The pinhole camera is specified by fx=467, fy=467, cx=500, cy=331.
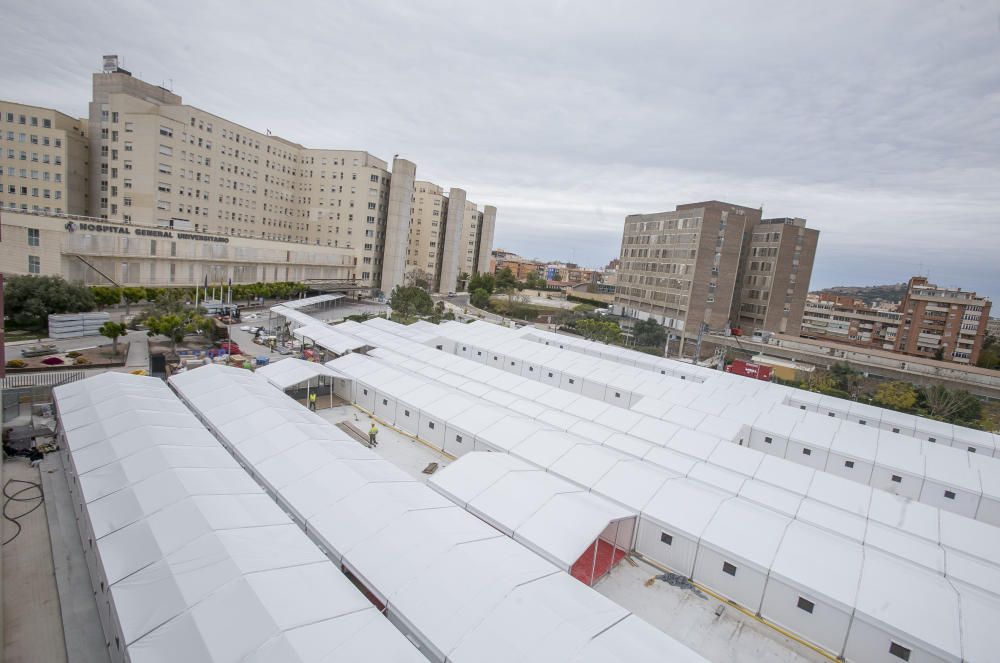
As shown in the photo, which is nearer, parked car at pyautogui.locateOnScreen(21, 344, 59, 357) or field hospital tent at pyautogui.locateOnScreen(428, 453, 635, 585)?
field hospital tent at pyautogui.locateOnScreen(428, 453, 635, 585)

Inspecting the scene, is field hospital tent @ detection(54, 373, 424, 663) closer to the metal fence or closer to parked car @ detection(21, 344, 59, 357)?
the metal fence

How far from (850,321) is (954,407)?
62860 mm

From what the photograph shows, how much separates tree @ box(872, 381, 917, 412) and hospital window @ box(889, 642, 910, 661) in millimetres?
Answer: 25916

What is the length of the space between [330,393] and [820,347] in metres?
44.3

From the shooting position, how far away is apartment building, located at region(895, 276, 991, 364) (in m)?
57.8

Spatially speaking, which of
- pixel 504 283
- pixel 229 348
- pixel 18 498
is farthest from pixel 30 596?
pixel 504 283

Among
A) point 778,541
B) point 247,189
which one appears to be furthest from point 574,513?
point 247,189

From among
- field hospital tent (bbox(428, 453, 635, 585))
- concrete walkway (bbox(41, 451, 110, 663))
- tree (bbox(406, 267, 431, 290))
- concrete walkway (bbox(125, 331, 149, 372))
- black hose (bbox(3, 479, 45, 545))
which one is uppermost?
tree (bbox(406, 267, 431, 290))

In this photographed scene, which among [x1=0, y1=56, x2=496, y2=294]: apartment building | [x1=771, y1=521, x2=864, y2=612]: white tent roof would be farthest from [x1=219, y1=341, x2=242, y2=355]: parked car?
[x1=771, y1=521, x2=864, y2=612]: white tent roof

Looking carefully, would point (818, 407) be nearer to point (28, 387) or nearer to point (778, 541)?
point (778, 541)

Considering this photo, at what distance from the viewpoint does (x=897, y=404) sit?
28484 millimetres

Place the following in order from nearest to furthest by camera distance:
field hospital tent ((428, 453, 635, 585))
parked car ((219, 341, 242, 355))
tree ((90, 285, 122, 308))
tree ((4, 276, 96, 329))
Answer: field hospital tent ((428, 453, 635, 585))
parked car ((219, 341, 242, 355))
tree ((4, 276, 96, 329))
tree ((90, 285, 122, 308))

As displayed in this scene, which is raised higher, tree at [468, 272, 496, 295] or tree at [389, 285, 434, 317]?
tree at [468, 272, 496, 295]

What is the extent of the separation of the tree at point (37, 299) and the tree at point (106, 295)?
9.85 ft
